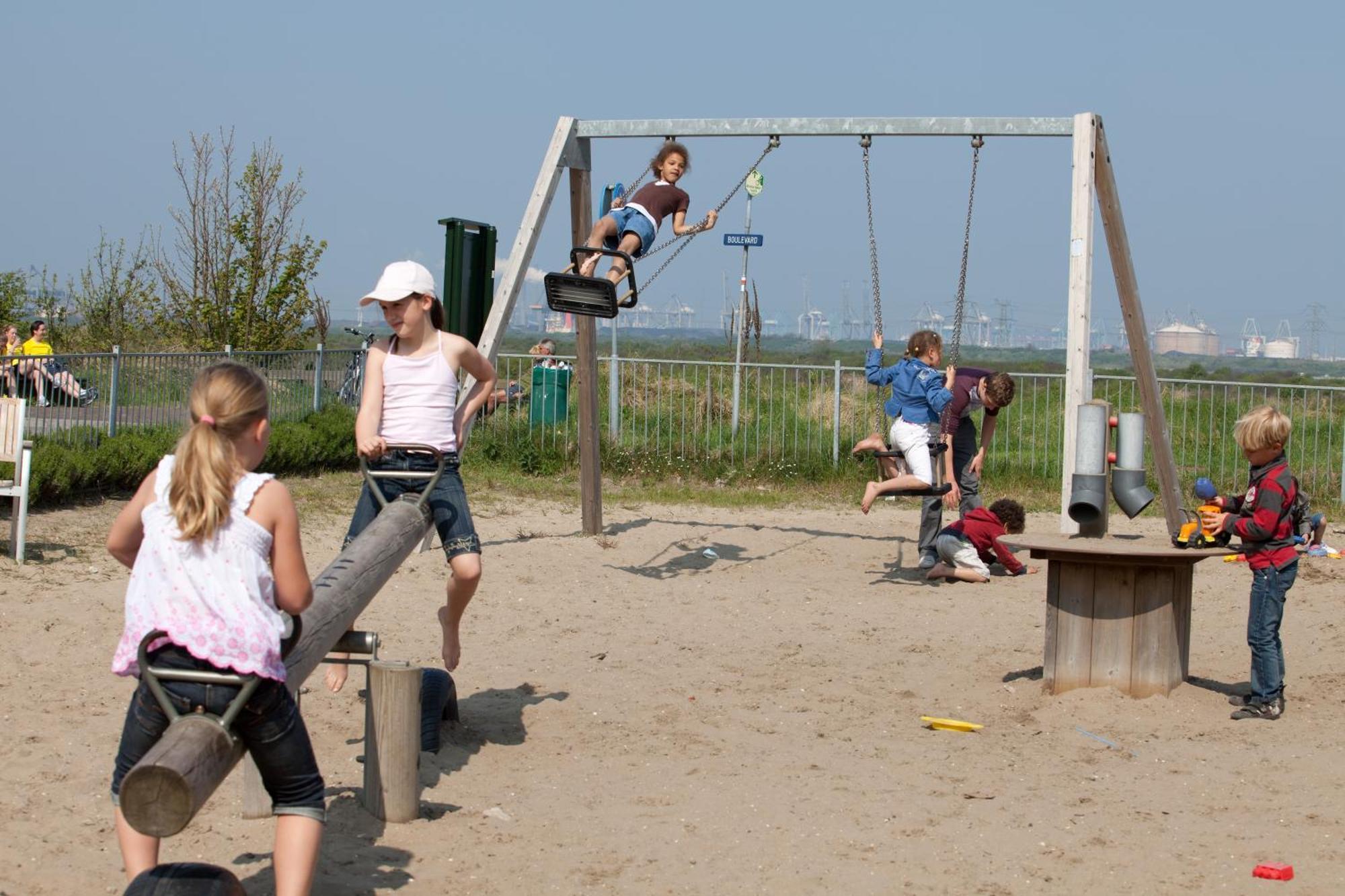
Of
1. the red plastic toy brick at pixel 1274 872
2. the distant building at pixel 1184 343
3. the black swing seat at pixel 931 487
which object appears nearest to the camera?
the red plastic toy brick at pixel 1274 872

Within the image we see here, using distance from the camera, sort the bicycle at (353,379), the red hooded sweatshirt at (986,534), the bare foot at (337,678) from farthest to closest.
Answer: the bicycle at (353,379) < the red hooded sweatshirt at (986,534) < the bare foot at (337,678)

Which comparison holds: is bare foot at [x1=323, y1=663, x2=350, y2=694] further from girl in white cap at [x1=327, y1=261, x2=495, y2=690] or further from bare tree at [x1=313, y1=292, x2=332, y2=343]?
bare tree at [x1=313, y1=292, x2=332, y2=343]

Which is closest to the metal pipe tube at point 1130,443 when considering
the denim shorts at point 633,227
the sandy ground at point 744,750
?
A: the sandy ground at point 744,750

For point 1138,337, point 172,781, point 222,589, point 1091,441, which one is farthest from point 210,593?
point 1138,337

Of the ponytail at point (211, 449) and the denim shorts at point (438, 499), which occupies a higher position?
the ponytail at point (211, 449)

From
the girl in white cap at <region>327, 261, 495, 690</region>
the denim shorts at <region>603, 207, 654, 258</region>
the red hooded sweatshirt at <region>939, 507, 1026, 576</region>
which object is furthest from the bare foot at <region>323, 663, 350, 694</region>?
the red hooded sweatshirt at <region>939, 507, 1026, 576</region>

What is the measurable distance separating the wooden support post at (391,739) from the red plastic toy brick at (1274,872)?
8.84 ft

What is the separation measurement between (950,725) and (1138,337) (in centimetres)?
414

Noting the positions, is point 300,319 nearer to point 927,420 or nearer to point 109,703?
point 927,420

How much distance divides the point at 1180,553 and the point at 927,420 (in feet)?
10.7

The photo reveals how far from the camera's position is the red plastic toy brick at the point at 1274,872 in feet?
14.3

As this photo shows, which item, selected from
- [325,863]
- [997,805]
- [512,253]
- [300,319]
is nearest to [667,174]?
[512,253]

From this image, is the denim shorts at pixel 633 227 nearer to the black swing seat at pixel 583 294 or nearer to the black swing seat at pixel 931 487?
the black swing seat at pixel 583 294

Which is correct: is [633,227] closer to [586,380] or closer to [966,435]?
[586,380]
